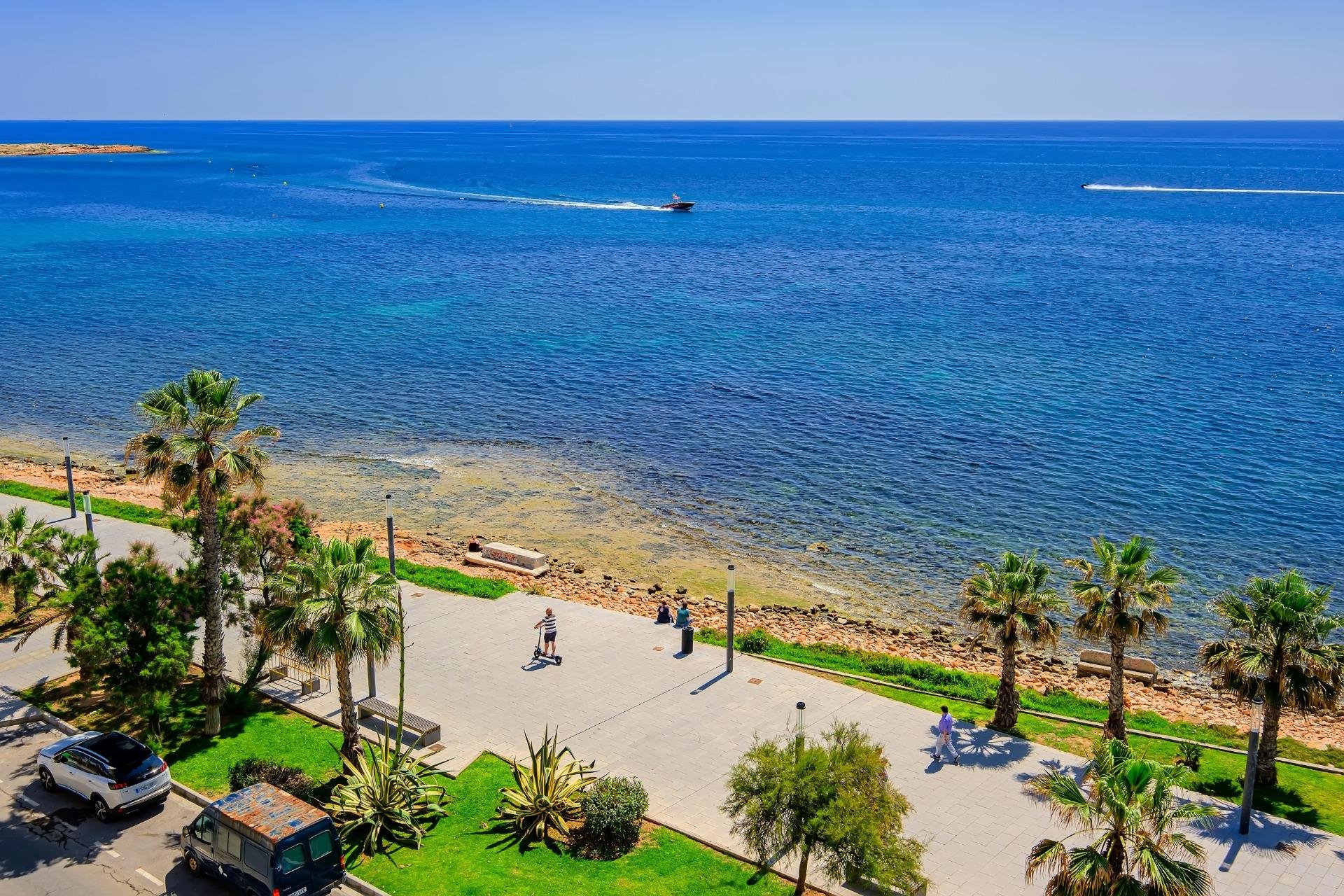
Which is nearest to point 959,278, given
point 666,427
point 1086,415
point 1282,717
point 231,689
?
point 1086,415

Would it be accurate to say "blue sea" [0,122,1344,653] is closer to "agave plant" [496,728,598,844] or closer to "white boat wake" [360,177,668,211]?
"agave plant" [496,728,598,844]

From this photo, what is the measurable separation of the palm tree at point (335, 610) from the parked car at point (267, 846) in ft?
9.22

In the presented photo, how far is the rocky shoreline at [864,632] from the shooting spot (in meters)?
28.8

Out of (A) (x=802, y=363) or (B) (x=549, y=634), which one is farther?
(A) (x=802, y=363)

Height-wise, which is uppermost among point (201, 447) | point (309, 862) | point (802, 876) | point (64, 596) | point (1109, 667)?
point (201, 447)

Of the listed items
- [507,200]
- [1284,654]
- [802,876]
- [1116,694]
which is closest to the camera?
[802,876]

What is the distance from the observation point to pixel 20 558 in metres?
26.4

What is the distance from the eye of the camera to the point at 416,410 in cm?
5669

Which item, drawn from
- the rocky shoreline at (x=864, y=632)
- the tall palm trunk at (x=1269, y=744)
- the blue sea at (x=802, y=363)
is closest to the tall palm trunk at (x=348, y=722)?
the rocky shoreline at (x=864, y=632)

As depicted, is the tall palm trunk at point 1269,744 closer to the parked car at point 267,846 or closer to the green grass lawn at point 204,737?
the parked car at point 267,846

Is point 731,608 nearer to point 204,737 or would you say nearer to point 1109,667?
point 1109,667

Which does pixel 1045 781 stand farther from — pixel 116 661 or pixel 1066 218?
pixel 1066 218

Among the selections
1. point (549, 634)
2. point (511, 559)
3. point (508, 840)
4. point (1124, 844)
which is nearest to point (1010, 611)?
point (1124, 844)

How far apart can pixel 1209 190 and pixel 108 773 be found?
18241 cm
